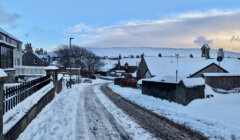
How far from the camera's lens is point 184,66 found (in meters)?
35.5

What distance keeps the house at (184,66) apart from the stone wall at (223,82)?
6104 mm

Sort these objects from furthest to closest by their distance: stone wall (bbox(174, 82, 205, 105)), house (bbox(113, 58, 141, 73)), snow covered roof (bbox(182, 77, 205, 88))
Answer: house (bbox(113, 58, 141, 73)), snow covered roof (bbox(182, 77, 205, 88)), stone wall (bbox(174, 82, 205, 105))

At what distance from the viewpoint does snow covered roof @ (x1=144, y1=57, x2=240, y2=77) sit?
34031mm

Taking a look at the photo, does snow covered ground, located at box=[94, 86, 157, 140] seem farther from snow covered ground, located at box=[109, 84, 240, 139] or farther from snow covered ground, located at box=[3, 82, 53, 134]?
snow covered ground, located at box=[3, 82, 53, 134]

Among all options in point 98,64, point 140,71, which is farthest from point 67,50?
point 140,71

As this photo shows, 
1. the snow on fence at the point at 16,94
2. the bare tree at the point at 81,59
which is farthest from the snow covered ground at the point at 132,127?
the bare tree at the point at 81,59

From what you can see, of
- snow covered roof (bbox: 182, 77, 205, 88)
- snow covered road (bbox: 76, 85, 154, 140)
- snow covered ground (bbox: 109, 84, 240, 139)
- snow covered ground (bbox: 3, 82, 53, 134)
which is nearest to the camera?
snow covered ground (bbox: 3, 82, 53, 134)

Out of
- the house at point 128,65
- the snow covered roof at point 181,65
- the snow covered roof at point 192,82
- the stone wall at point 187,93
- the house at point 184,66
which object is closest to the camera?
the stone wall at point 187,93

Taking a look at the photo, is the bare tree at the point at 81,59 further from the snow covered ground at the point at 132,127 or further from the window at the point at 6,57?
the snow covered ground at the point at 132,127

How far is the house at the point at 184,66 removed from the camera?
1243 inches

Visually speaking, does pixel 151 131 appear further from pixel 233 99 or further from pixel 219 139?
pixel 233 99

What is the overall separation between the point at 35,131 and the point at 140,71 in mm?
36481

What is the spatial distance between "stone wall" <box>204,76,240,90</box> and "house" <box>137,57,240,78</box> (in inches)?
240

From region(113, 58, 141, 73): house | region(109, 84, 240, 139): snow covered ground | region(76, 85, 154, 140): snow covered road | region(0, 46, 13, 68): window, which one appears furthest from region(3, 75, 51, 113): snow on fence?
region(113, 58, 141, 73): house
